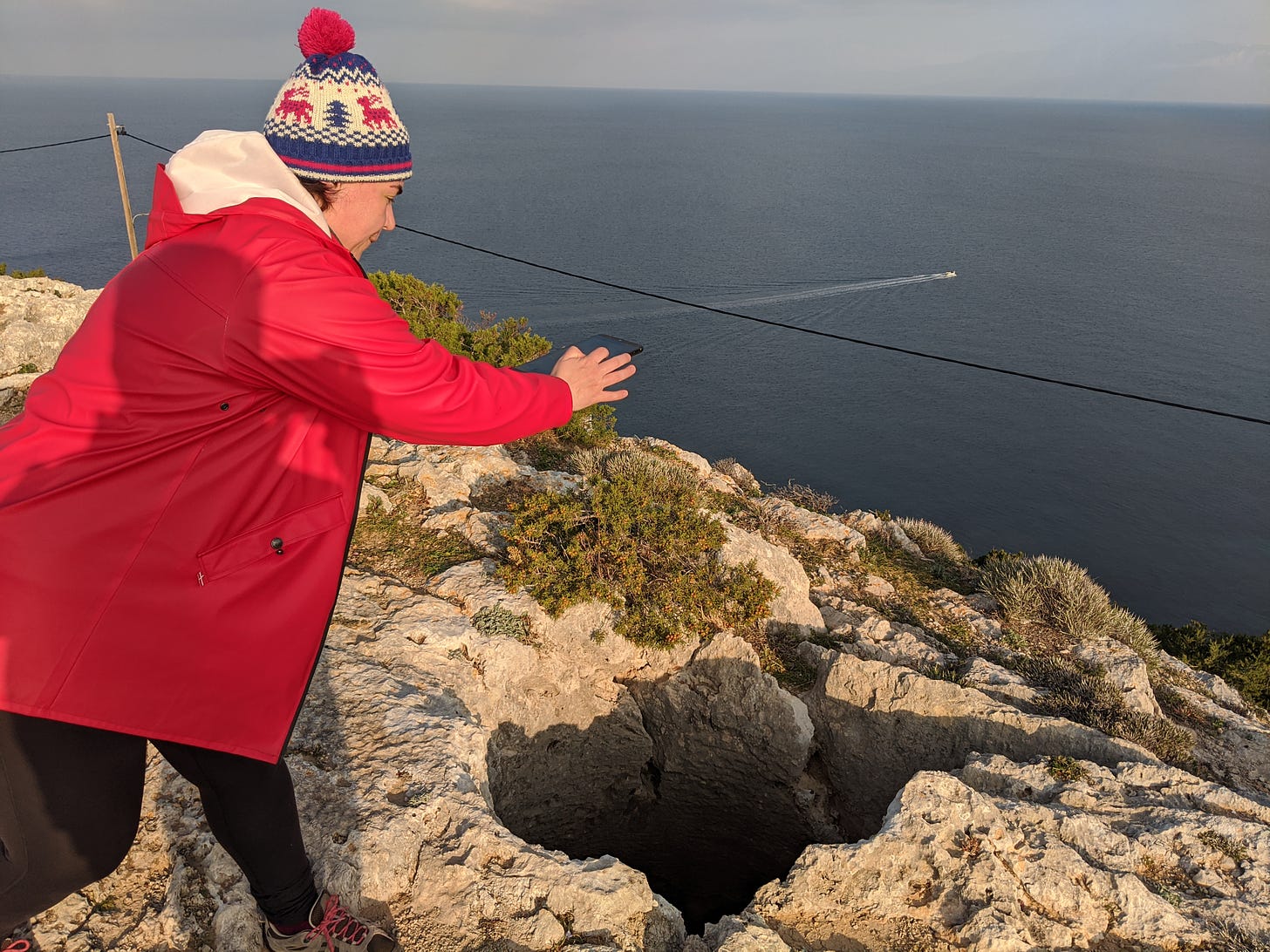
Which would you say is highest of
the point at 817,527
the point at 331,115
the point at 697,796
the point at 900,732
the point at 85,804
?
the point at 331,115

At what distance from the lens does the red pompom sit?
2.28 m

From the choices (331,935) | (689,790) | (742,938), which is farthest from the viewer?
(689,790)

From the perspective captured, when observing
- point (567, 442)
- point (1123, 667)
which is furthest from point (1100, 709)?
point (567, 442)

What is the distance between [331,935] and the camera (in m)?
3.04

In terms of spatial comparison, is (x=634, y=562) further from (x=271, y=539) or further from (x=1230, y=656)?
(x=1230, y=656)

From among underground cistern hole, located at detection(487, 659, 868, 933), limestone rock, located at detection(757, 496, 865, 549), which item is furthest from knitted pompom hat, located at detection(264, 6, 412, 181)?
limestone rock, located at detection(757, 496, 865, 549)

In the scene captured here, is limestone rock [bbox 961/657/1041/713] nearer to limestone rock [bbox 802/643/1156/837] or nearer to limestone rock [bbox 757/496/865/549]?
limestone rock [bbox 802/643/1156/837]

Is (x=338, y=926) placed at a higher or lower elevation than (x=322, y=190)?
lower

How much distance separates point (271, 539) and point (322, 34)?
145 centimetres

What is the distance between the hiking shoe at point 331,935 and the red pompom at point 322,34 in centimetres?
294

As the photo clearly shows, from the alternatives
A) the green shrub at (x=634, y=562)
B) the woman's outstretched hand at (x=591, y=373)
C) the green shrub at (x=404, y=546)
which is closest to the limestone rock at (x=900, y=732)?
the green shrub at (x=634, y=562)

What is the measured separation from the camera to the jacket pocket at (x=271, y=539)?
2062 millimetres

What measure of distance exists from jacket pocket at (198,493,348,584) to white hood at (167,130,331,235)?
0.79m

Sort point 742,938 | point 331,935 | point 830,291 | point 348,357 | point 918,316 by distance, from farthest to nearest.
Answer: point 830,291, point 918,316, point 742,938, point 331,935, point 348,357
